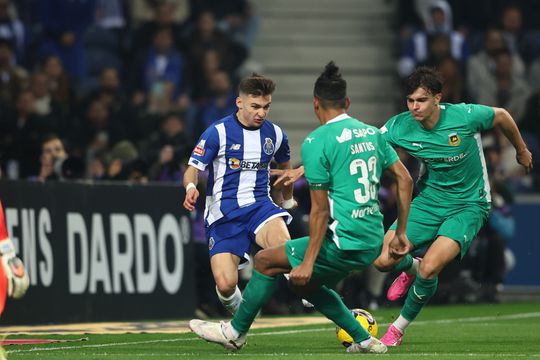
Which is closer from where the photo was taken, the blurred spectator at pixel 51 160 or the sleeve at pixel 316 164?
the sleeve at pixel 316 164

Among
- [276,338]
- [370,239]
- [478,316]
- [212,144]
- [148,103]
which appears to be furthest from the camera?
A: [148,103]

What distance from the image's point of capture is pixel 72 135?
2069 cm

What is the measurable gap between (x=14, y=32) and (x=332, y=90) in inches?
472

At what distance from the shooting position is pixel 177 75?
75.2 feet

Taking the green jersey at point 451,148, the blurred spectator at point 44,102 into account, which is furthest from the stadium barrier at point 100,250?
the green jersey at point 451,148

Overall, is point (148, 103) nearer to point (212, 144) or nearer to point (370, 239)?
point (212, 144)

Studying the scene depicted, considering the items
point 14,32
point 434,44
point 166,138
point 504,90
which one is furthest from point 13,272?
point 504,90

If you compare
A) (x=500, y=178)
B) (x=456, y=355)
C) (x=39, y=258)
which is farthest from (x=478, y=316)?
(x=456, y=355)

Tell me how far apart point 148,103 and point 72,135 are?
76.2 inches

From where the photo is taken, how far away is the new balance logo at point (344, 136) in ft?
35.1

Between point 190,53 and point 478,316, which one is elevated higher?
point 190,53

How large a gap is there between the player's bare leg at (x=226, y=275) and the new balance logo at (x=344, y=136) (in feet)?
7.61

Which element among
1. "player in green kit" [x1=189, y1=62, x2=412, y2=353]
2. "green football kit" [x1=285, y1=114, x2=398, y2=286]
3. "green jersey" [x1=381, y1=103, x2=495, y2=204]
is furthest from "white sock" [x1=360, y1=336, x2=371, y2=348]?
"green jersey" [x1=381, y1=103, x2=495, y2=204]

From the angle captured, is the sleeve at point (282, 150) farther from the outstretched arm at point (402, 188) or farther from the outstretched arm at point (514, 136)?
the outstretched arm at point (402, 188)
